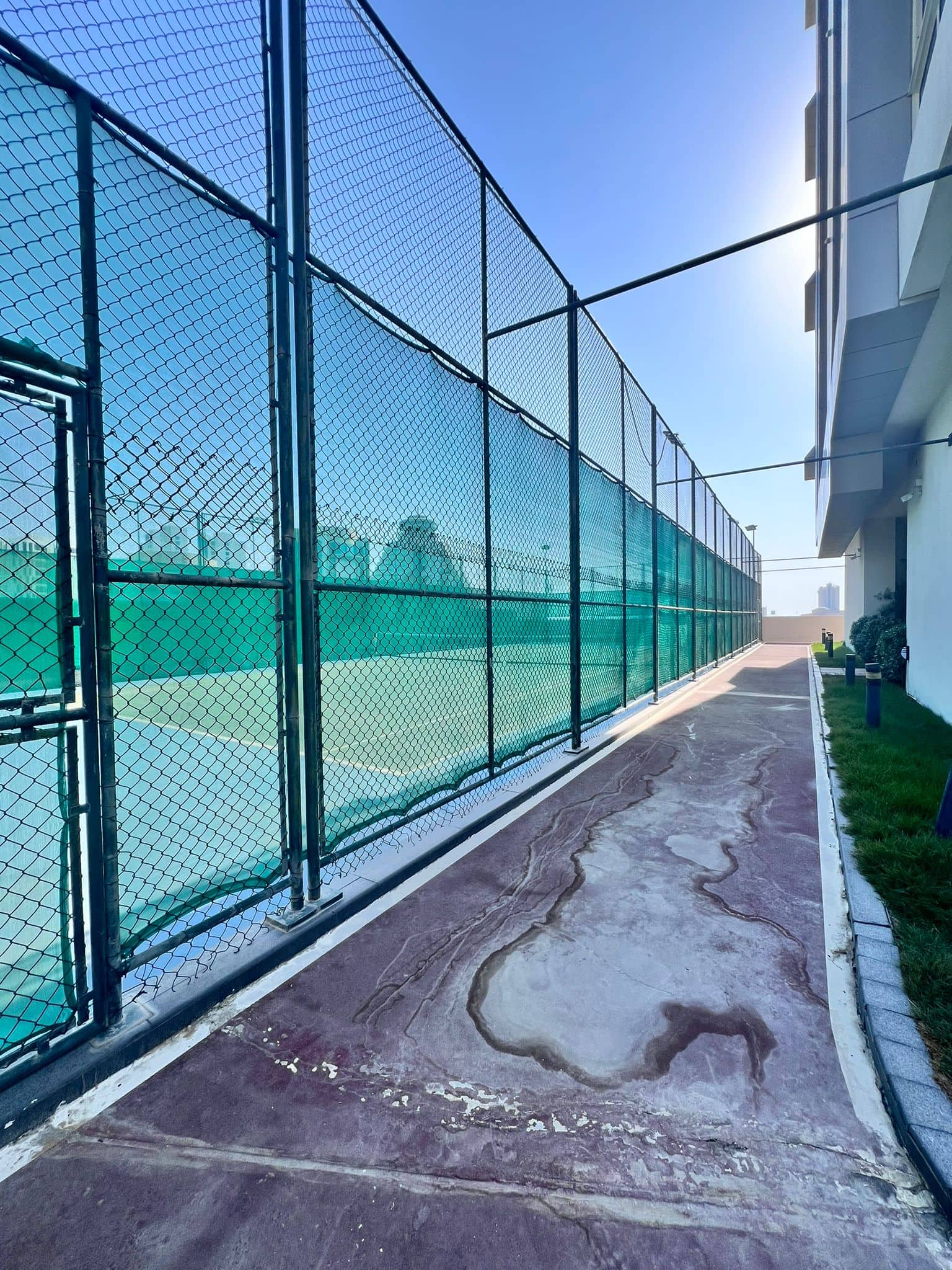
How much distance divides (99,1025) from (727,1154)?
1.97 meters

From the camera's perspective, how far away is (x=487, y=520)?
4.24 metres

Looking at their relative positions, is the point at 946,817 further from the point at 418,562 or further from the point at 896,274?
the point at 896,274

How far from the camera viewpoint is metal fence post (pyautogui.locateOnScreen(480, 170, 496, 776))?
166 inches

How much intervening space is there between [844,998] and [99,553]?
3.12m

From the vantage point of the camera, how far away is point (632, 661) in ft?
27.4

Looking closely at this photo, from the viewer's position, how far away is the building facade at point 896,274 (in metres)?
4.17

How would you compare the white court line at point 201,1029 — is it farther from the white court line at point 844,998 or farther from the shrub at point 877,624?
the shrub at point 877,624

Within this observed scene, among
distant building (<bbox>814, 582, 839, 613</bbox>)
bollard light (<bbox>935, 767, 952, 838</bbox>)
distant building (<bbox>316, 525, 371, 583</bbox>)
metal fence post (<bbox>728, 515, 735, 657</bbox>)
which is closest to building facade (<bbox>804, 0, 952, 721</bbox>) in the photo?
bollard light (<bbox>935, 767, 952, 838</bbox>)

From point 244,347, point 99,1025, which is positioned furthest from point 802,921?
point 244,347

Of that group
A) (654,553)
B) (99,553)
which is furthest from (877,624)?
(99,553)

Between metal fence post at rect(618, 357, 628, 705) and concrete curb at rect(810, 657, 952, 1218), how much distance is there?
15.9 ft

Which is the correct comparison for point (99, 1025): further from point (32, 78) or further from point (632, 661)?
point (632, 661)

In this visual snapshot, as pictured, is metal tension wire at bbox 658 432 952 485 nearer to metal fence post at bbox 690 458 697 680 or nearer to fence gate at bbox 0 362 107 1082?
metal fence post at bbox 690 458 697 680

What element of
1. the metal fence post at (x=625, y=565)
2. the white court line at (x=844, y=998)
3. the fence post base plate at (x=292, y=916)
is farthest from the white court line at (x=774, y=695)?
the fence post base plate at (x=292, y=916)
